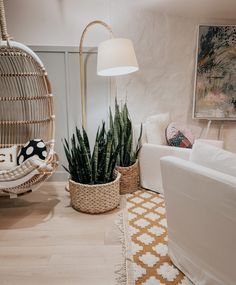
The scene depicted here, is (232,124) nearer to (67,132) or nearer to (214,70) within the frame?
(214,70)

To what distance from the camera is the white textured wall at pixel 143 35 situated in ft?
8.89

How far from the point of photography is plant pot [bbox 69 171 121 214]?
7.14 ft

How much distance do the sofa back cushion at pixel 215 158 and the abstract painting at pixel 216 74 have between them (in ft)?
5.86

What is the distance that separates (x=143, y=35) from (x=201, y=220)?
7.65ft

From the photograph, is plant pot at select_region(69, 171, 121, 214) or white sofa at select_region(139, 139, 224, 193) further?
white sofa at select_region(139, 139, 224, 193)

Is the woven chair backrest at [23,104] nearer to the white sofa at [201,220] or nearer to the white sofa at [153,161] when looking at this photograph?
the white sofa at [153,161]

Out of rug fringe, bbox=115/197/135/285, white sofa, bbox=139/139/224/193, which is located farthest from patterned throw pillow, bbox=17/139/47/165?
white sofa, bbox=139/139/224/193

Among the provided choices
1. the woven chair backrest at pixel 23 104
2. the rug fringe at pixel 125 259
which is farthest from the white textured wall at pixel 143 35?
the rug fringe at pixel 125 259

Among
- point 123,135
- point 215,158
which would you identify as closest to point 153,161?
point 123,135

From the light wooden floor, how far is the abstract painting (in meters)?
1.83

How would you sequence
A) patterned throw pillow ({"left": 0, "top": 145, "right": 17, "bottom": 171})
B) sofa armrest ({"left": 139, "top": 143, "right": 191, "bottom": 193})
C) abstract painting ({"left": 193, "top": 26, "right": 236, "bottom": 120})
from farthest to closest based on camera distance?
abstract painting ({"left": 193, "top": 26, "right": 236, "bottom": 120}), sofa armrest ({"left": 139, "top": 143, "right": 191, "bottom": 193}), patterned throw pillow ({"left": 0, "top": 145, "right": 17, "bottom": 171})

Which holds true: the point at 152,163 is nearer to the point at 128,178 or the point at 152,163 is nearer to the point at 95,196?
the point at 128,178

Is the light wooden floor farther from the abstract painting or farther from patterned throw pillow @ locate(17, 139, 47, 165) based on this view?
the abstract painting

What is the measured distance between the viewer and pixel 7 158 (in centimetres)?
242
